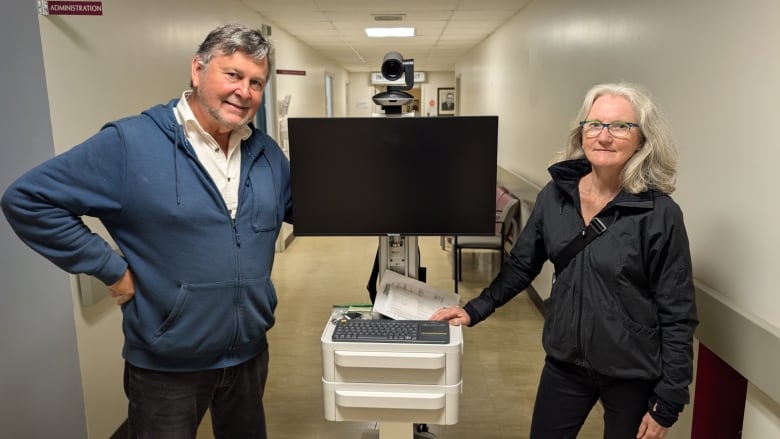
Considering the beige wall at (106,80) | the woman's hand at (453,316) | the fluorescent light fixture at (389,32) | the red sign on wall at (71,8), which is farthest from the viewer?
the fluorescent light fixture at (389,32)

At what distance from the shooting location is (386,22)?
574 centimetres

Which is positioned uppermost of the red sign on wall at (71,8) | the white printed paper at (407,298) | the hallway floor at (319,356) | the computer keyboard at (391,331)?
the red sign on wall at (71,8)

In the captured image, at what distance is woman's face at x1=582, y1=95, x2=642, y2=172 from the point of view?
4.76 feet

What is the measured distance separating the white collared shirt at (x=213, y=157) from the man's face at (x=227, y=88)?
0.04m

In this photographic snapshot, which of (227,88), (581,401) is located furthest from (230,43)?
(581,401)

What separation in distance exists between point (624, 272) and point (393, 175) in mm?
707

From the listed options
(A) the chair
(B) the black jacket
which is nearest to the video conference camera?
(B) the black jacket

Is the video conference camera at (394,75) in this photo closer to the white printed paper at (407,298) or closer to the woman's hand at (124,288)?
the white printed paper at (407,298)

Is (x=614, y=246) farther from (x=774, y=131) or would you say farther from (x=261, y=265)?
(x=261, y=265)

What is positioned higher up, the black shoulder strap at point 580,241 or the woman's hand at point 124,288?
the black shoulder strap at point 580,241

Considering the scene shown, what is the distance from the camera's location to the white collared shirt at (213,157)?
57.6 inches

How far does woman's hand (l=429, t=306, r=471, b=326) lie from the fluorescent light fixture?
202 inches

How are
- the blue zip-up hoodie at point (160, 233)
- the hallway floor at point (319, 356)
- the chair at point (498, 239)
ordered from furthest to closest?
1. the chair at point (498, 239)
2. the hallway floor at point (319, 356)
3. the blue zip-up hoodie at point (160, 233)

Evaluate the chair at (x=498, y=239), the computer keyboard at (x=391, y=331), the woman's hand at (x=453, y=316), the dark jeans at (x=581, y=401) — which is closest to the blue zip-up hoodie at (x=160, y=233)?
the computer keyboard at (x=391, y=331)
